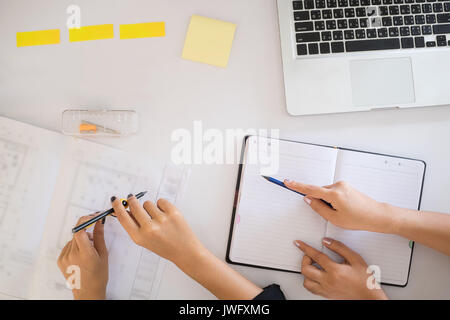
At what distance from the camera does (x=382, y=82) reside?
91 centimetres

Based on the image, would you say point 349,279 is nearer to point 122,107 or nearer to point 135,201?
point 135,201

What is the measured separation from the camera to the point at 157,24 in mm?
932

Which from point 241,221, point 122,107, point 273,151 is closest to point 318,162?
point 273,151

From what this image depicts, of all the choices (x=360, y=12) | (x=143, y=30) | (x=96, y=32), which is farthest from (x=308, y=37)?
(x=96, y=32)

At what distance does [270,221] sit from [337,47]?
421 millimetres

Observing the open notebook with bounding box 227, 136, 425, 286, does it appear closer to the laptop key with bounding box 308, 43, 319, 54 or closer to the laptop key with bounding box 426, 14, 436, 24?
the laptop key with bounding box 308, 43, 319, 54

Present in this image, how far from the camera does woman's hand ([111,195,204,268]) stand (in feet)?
2.76

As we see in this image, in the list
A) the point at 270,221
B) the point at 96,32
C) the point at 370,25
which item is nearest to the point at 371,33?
the point at 370,25

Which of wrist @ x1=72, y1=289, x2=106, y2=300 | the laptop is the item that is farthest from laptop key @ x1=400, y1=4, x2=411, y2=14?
wrist @ x1=72, y1=289, x2=106, y2=300

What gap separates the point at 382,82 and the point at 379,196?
0.26m

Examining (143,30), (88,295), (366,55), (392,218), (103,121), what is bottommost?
(88,295)

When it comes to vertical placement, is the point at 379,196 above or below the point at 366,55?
below

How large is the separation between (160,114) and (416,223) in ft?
2.05

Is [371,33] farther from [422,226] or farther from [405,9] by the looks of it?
[422,226]
